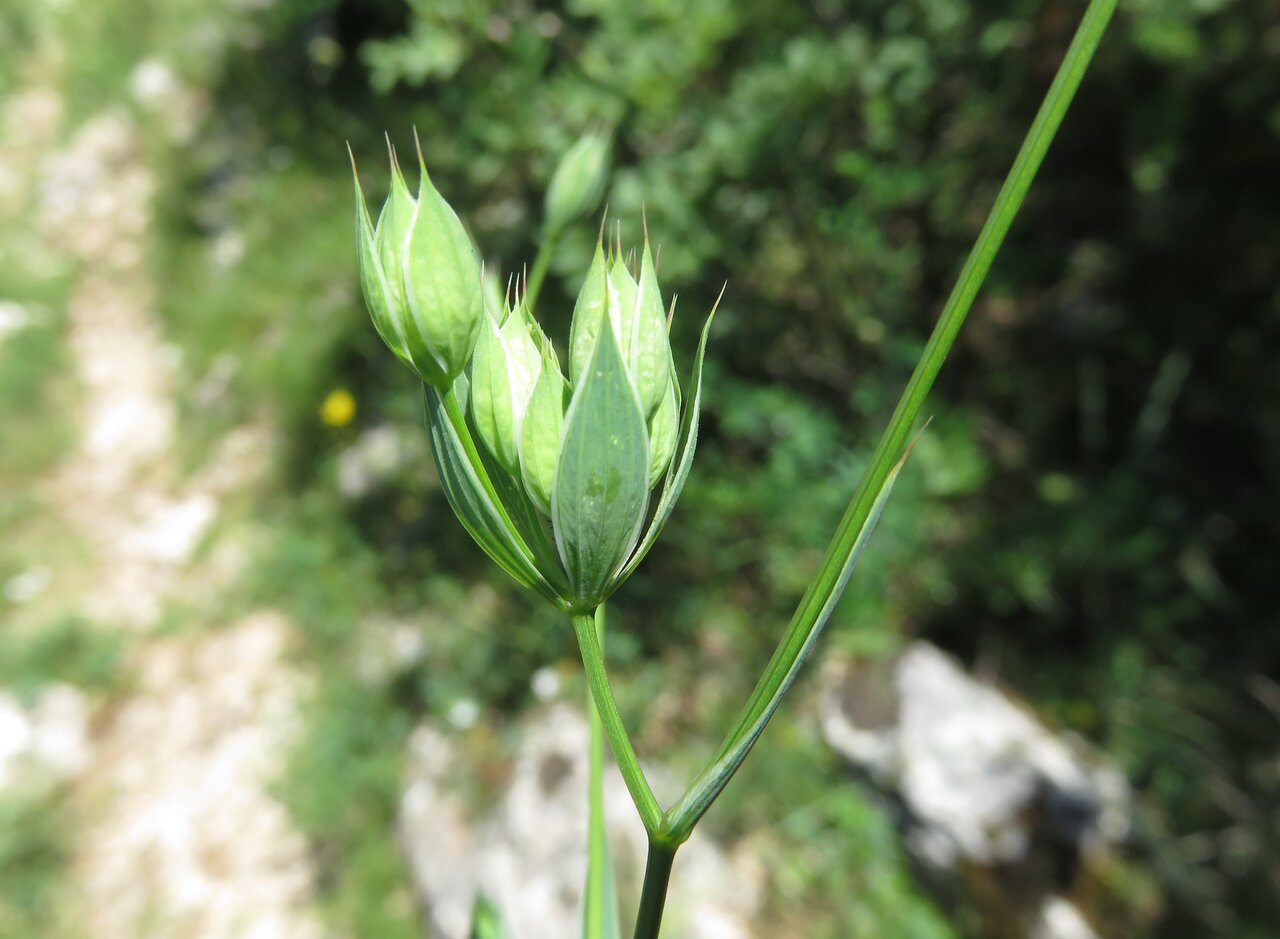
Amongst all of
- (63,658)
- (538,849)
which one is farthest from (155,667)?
(538,849)

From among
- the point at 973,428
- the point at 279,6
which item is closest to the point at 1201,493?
the point at 973,428

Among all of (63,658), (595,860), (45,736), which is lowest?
(45,736)

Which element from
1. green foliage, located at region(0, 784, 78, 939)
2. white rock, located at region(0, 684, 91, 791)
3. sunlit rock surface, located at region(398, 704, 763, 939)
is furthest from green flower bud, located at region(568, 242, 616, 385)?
white rock, located at region(0, 684, 91, 791)

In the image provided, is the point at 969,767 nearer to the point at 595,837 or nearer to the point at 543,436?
the point at 595,837

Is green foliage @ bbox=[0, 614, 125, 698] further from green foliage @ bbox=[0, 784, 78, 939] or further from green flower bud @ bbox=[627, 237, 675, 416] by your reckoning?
green flower bud @ bbox=[627, 237, 675, 416]

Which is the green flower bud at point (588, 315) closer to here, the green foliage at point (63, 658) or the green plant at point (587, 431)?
the green plant at point (587, 431)

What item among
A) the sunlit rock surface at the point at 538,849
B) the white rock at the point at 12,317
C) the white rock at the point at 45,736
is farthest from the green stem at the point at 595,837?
the white rock at the point at 12,317

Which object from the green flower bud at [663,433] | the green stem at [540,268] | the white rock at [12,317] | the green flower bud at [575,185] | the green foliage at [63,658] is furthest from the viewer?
the white rock at [12,317]
